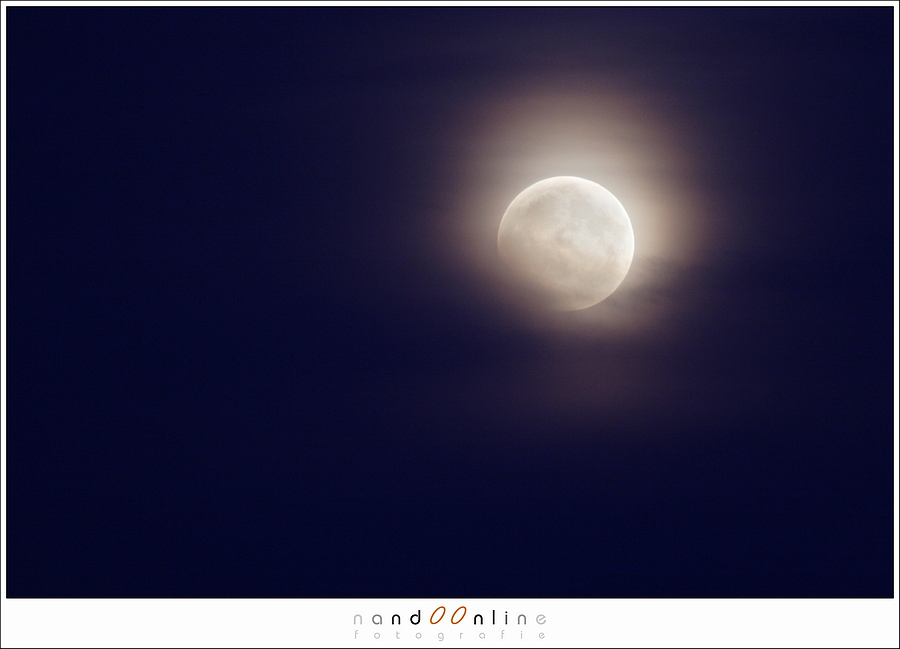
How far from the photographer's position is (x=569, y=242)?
3791 mm

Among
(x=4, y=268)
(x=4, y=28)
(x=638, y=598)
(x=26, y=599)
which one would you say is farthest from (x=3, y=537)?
(x=638, y=598)

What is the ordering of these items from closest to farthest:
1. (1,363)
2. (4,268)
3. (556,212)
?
(1,363), (4,268), (556,212)

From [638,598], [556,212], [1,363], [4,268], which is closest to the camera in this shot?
[638,598]

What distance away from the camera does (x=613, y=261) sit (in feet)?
12.8

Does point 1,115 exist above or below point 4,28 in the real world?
below

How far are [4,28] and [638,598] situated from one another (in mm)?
4194

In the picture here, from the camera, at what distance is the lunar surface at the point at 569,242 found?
150 inches

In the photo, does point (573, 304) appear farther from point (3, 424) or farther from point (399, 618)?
point (3, 424)

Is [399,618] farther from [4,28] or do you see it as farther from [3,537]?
[4,28]

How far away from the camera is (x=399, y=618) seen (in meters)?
2.91

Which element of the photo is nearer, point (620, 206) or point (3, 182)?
point (3, 182)

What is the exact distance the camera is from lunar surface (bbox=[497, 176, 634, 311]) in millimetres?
3812

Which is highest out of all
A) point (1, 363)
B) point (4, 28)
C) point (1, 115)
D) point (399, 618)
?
point (4, 28)

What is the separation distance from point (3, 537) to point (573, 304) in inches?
130
